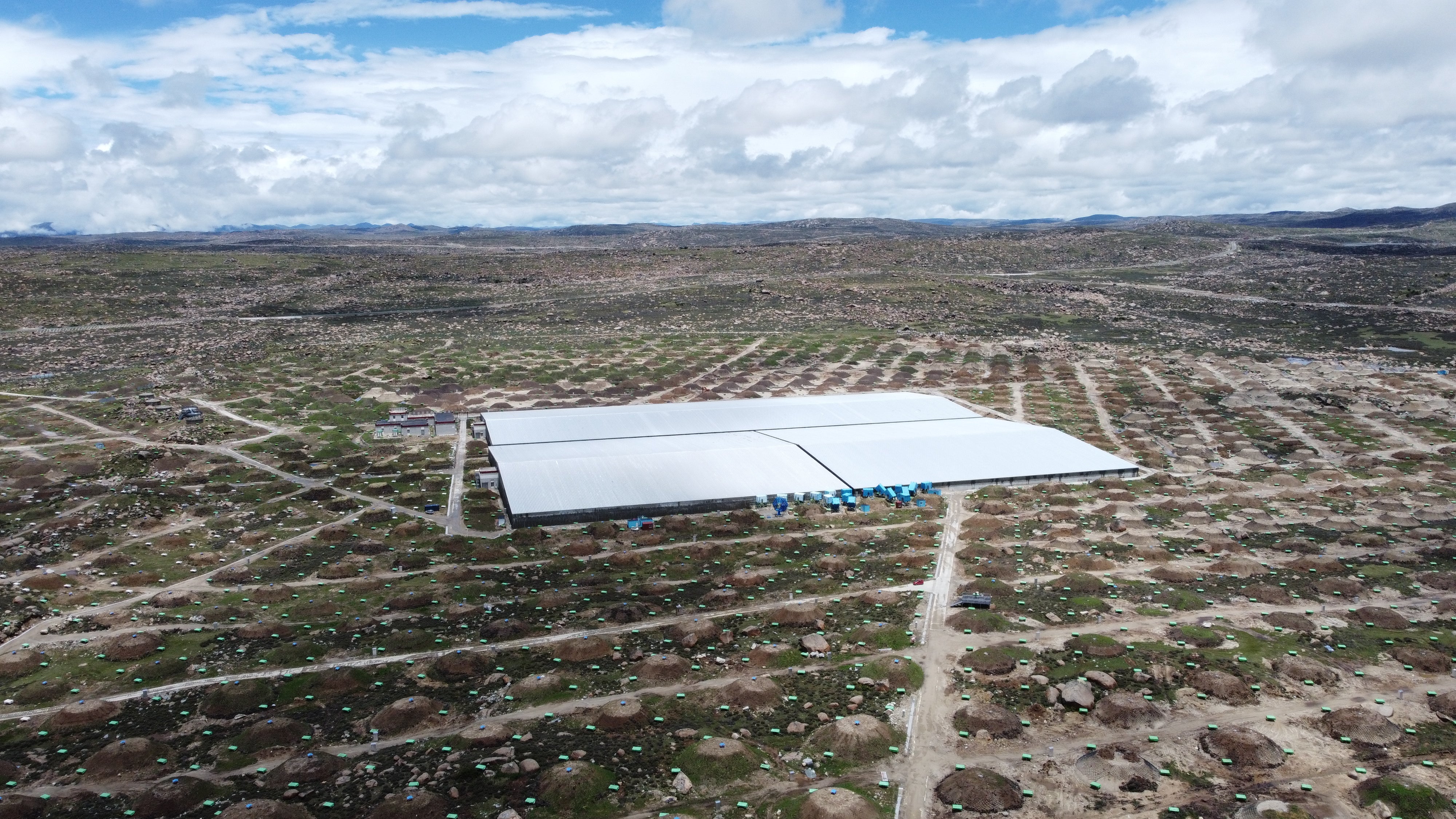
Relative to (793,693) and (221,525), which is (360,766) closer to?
(793,693)

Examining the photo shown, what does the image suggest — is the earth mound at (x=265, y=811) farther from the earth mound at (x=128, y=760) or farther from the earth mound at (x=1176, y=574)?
the earth mound at (x=1176, y=574)

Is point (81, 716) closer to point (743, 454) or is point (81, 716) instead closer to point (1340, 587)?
point (743, 454)

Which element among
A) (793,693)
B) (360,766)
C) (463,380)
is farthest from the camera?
(463,380)

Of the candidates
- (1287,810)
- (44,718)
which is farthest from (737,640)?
(44,718)

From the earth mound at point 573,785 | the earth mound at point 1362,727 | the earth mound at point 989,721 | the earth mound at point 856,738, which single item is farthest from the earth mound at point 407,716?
the earth mound at point 1362,727

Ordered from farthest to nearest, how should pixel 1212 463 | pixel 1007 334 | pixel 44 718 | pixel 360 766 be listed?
pixel 1007 334 < pixel 1212 463 < pixel 44 718 < pixel 360 766

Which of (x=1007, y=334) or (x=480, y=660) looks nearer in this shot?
(x=480, y=660)
